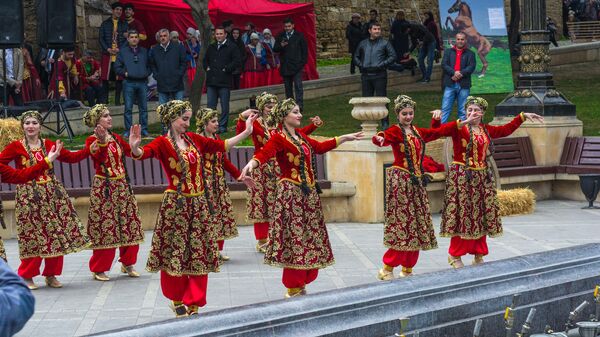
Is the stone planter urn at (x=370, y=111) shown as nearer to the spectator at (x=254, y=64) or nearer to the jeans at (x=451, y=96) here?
the jeans at (x=451, y=96)

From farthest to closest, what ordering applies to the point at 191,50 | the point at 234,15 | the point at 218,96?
the point at 234,15, the point at 191,50, the point at 218,96

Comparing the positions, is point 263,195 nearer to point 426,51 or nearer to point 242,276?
point 242,276

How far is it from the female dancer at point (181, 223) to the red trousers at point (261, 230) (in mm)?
3862

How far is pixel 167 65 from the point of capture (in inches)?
798

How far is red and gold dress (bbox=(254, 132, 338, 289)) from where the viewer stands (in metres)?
10.4

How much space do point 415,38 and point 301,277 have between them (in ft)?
69.1

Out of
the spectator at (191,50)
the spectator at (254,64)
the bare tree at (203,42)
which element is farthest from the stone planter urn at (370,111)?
the spectator at (254,64)

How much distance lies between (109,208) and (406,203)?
295cm

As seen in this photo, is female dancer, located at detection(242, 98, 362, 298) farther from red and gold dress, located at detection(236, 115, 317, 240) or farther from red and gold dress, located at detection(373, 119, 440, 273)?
red and gold dress, located at detection(236, 115, 317, 240)

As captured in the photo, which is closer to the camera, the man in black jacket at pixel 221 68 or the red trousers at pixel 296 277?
the red trousers at pixel 296 277

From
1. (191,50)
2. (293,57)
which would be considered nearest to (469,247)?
(293,57)

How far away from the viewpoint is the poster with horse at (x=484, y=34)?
2314 cm

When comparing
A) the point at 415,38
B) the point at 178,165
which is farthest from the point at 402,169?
the point at 415,38

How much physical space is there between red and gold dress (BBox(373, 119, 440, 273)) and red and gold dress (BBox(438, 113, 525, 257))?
63 cm
